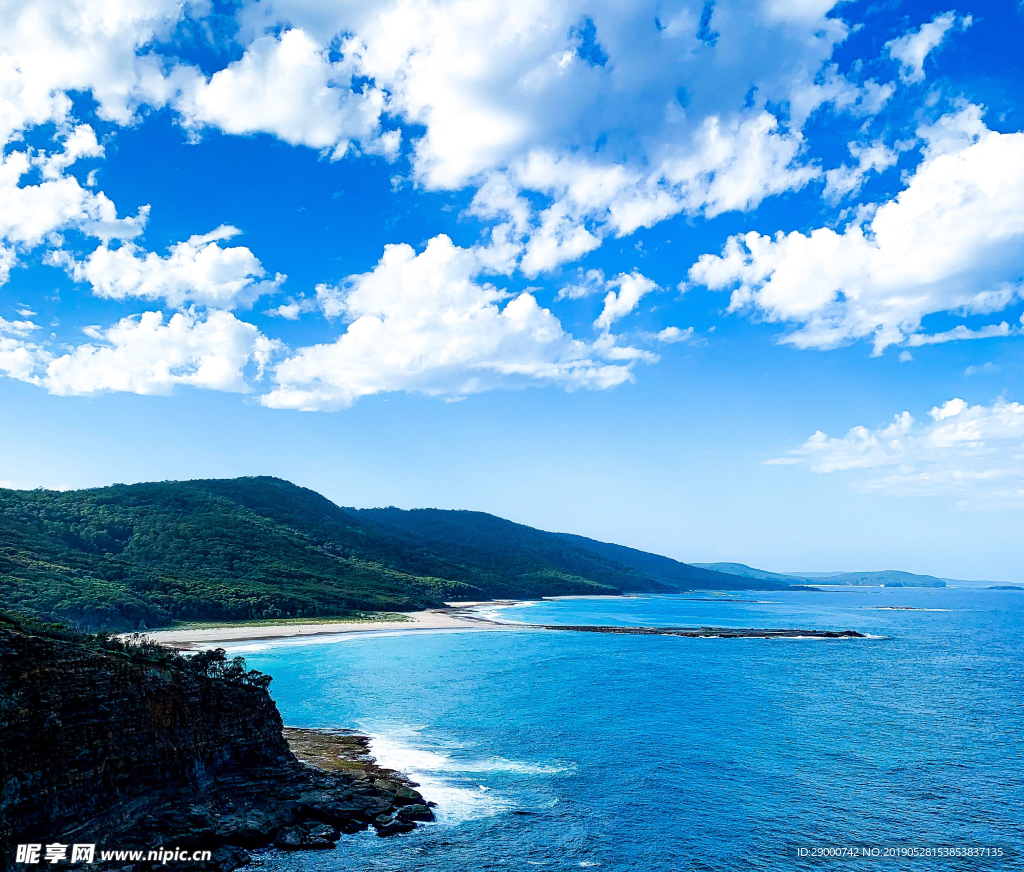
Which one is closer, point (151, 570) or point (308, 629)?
point (308, 629)

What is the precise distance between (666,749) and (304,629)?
9458cm

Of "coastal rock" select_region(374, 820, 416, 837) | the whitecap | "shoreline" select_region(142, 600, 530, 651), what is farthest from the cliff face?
"shoreline" select_region(142, 600, 530, 651)

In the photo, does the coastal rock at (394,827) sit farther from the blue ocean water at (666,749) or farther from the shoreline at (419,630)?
the shoreline at (419,630)

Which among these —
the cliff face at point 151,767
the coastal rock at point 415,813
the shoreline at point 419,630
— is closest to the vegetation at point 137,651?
the cliff face at point 151,767

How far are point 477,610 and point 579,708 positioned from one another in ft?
416

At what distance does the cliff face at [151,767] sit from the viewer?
1121 inches

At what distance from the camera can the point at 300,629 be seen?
5123 inches

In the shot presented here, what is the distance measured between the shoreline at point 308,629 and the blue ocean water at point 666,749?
8.41 metres

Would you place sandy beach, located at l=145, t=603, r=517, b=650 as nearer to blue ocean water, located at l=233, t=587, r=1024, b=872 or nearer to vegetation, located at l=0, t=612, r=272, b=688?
blue ocean water, located at l=233, t=587, r=1024, b=872

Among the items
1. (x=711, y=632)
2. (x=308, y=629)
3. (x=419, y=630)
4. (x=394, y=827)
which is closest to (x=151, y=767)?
(x=394, y=827)

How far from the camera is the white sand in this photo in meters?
105

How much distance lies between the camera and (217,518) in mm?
195875

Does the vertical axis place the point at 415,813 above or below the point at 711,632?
above

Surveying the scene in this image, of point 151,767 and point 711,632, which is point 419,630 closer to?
point 711,632
